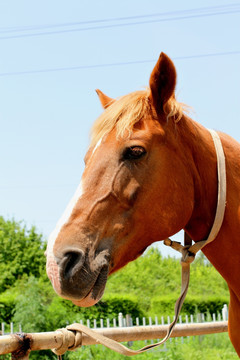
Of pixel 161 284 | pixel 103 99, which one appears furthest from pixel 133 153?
pixel 161 284

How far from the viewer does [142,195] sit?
2.08 meters

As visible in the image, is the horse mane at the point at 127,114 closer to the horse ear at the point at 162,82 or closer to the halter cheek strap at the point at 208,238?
the horse ear at the point at 162,82

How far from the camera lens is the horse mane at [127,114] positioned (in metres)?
2.15

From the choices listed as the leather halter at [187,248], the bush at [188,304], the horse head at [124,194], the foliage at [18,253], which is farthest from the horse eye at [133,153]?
the foliage at [18,253]

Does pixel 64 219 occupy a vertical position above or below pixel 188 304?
below

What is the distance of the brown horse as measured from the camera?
1908 millimetres

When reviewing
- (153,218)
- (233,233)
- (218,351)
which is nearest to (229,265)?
(233,233)

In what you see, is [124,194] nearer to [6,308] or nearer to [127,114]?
[127,114]

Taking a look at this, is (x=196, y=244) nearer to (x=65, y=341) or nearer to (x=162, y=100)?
(x=162, y=100)

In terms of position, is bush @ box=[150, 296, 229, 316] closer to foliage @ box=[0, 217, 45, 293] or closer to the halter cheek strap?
foliage @ box=[0, 217, 45, 293]

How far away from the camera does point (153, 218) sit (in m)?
2.10

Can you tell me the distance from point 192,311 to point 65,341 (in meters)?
14.1

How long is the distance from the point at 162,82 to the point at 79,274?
96 cm

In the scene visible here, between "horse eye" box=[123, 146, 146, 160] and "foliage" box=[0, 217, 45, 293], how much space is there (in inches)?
788
